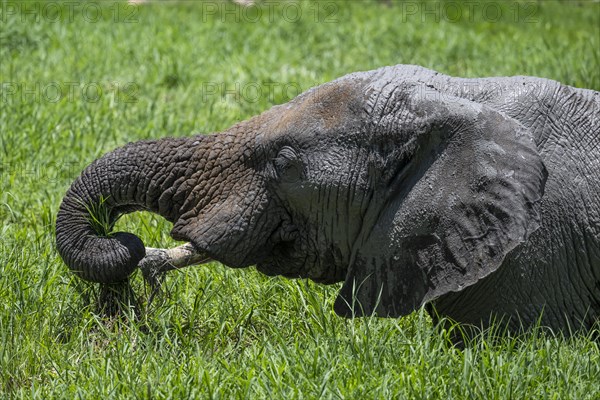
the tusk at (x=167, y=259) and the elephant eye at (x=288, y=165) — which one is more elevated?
the elephant eye at (x=288, y=165)

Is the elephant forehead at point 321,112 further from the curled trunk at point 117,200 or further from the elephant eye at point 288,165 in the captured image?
the curled trunk at point 117,200

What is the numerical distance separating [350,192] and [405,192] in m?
0.21

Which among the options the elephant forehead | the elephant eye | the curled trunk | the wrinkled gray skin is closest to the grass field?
the wrinkled gray skin

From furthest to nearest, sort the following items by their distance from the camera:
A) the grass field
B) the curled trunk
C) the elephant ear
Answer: the curled trunk < the grass field < the elephant ear

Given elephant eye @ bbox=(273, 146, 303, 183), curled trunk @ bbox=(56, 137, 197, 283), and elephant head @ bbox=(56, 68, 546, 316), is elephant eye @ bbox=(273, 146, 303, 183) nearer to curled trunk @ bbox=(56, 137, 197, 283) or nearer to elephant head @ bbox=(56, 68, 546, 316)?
elephant head @ bbox=(56, 68, 546, 316)

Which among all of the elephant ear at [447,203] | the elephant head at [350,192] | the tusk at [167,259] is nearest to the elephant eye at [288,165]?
the elephant head at [350,192]

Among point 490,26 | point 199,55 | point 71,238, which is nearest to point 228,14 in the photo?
point 199,55

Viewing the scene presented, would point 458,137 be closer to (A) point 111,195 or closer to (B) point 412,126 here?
(B) point 412,126

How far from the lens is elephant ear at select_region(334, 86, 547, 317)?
439 centimetres

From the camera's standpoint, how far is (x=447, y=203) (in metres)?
4.46

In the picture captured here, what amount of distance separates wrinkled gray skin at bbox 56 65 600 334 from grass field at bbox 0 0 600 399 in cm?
22

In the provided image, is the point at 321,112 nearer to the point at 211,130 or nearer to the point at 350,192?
the point at 350,192

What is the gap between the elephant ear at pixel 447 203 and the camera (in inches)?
173

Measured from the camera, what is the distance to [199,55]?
10562 millimetres
